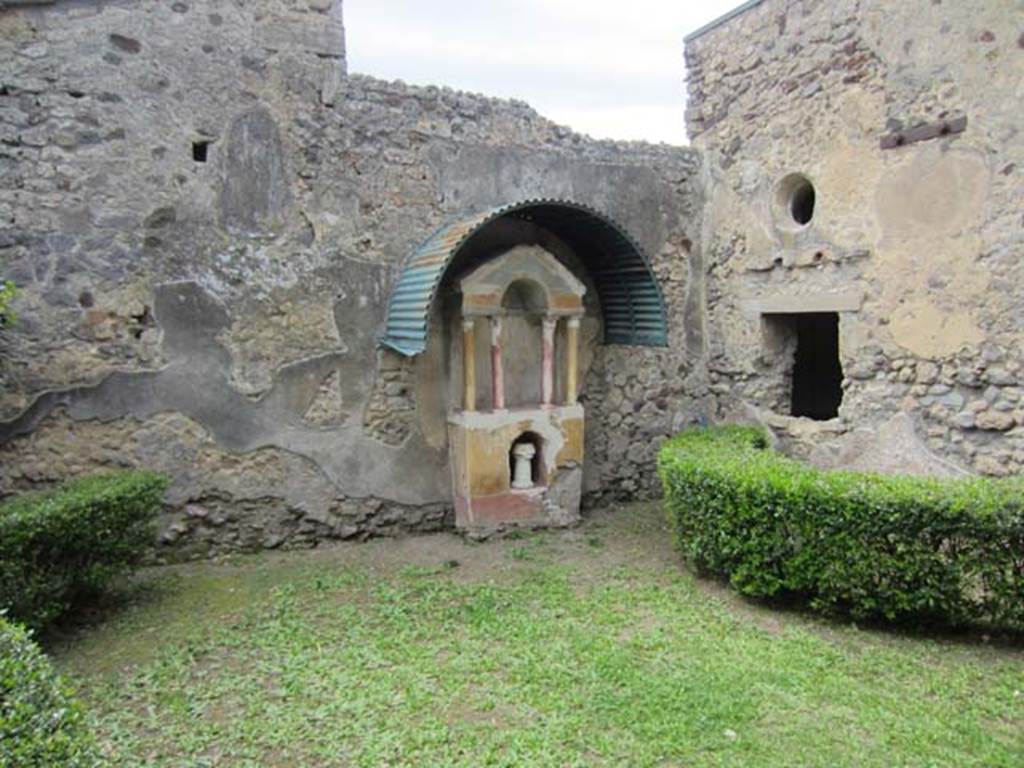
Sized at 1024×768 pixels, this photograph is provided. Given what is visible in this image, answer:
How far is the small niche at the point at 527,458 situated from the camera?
6.61 m

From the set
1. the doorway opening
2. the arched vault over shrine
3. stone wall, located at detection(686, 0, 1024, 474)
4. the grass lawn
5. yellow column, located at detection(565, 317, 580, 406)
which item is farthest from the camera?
the doorway opening

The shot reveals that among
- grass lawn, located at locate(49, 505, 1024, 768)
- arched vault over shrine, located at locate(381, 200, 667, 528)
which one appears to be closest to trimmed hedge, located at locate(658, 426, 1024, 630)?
grass lawn, located at locate(49, 505, 1024, 768)

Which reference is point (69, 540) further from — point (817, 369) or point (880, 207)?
point (817, 369)

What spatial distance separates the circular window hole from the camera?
6.85m

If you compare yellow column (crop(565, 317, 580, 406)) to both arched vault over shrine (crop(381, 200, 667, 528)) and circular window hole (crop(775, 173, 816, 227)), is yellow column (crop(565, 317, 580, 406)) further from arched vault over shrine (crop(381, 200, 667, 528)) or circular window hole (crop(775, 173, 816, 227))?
circular window hole (crop(775, 173, 816, 227))

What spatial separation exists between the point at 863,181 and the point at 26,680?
6.34m

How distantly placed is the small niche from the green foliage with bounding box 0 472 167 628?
2.89 meters

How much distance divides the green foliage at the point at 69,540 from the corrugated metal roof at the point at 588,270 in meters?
2.18

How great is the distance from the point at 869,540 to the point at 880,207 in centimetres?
296

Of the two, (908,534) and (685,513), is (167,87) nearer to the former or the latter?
(685,513)

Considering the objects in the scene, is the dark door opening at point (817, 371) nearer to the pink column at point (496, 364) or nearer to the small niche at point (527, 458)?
the small niche at point (527, 458)

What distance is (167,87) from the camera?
18.2ft

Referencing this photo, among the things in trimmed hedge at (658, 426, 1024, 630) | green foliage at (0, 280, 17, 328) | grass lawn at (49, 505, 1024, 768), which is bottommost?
grass lawn at (49, 505, 1024, 768)

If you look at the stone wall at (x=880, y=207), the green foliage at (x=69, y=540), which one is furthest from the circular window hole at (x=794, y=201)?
the green foliage at (x=69, y=540)
